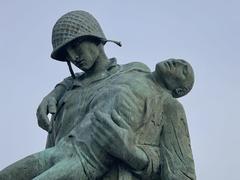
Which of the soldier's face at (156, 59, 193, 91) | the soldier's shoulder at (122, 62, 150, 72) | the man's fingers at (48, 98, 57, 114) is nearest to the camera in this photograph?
the soldier's face at (156, 59, 193, 91)

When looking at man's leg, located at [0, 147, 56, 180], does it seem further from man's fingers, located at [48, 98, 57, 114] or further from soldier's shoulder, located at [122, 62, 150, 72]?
soldier's shoulder, located at [122, 62, 150, 72]

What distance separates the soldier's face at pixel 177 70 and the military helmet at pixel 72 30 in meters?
0.83

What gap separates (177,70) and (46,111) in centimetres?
155

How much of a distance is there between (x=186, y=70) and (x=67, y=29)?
1.41 metres

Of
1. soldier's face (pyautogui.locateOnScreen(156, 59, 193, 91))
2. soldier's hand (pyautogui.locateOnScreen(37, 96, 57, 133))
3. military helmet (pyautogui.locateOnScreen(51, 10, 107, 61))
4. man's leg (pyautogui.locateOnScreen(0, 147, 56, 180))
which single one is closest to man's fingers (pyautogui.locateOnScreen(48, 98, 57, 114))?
soldier's hand (pyautogui.locateOnScreen(37, 96, 57, 133))

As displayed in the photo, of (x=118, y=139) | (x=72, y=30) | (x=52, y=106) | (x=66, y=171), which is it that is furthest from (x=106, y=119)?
(x=72, y=30)

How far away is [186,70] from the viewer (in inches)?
357

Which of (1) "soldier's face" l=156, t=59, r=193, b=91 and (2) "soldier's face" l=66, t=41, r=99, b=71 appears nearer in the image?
(1) "soldier's face" l=156, t=59, r=193, b=91

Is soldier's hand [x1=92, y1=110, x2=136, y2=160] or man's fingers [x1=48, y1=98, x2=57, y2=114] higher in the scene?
man's fingers [x1=48, y1=98, x2=57, y2=114]

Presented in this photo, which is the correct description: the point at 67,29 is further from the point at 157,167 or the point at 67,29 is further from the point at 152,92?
the point at 157,167

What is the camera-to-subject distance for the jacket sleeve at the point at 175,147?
8602mm

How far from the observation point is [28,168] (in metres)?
8.67

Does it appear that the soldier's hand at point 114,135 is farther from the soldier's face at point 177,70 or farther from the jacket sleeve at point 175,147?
the soldier's face at point 177,70

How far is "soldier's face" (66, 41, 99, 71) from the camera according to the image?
30.4ft
